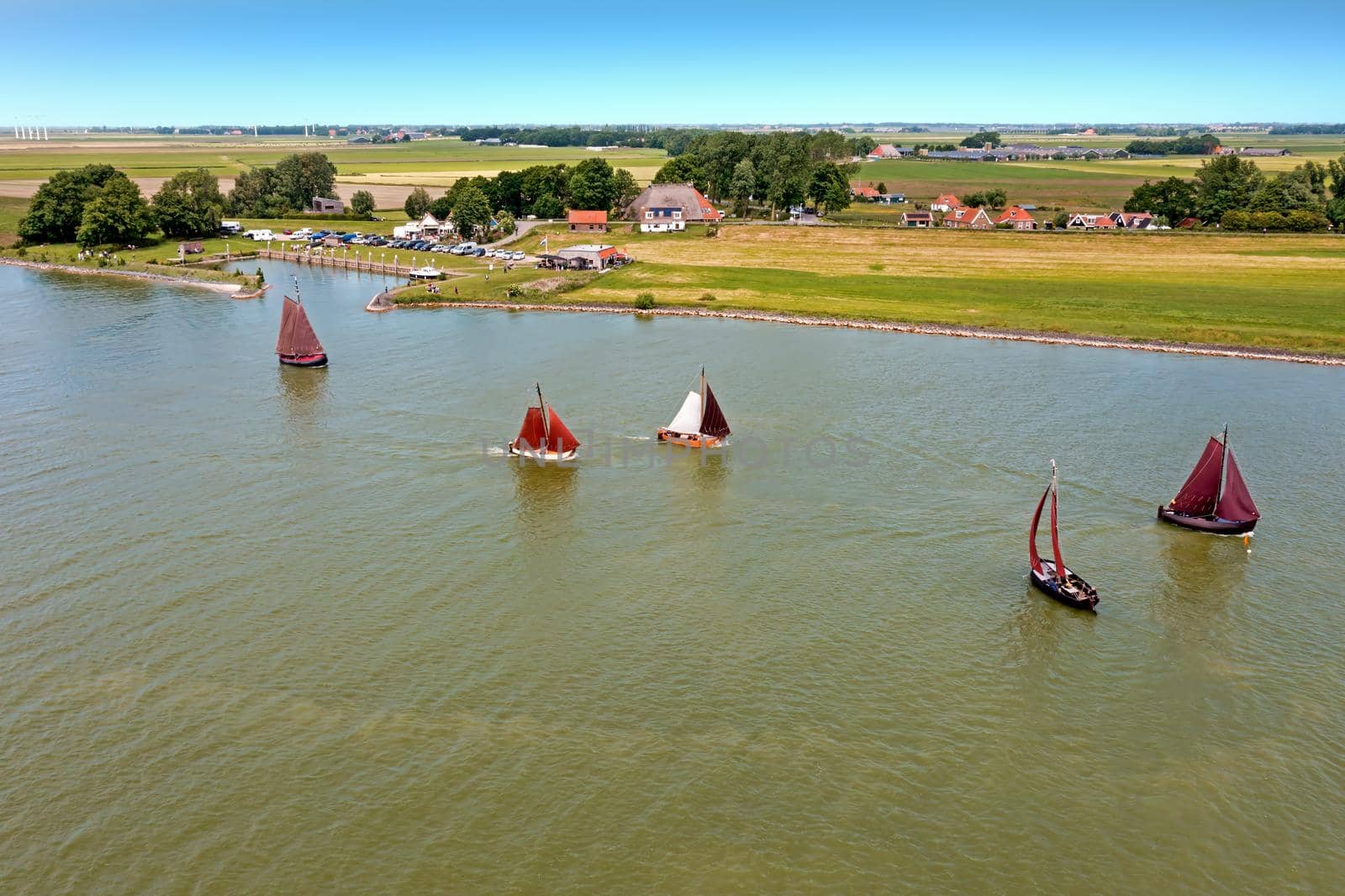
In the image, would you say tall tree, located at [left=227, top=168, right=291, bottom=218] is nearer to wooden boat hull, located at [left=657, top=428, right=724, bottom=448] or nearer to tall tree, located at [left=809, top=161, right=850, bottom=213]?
tall tree, located at [left=809, top=161, right=850, bottom=213]

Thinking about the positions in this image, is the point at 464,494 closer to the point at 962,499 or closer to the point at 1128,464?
the point at 962,499

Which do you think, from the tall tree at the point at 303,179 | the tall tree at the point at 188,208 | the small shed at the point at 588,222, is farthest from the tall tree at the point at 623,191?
the tall tree at the point at 188,208

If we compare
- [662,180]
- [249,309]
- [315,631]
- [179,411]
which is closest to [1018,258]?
[662,180]

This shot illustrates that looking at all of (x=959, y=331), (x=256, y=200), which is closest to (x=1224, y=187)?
(x=959, y=331)

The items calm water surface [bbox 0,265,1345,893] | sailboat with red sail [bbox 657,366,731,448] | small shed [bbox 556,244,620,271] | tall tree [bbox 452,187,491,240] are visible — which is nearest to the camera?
calm water surface [bbox 0,265,1345,893]

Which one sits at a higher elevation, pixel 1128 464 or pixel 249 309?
pixel 249 309

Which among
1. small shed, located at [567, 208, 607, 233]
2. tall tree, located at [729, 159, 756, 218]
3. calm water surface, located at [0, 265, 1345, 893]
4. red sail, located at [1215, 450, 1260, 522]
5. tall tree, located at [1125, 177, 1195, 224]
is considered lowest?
calm water surface, located at [0, 265, 1345, 893]

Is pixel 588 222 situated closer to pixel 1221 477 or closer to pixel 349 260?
pixel 349 260

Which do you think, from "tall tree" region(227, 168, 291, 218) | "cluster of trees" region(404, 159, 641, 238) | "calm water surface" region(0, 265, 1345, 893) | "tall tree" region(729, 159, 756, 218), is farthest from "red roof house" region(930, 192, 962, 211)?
"calm water surface" region(0, 265, 1345, 893)
